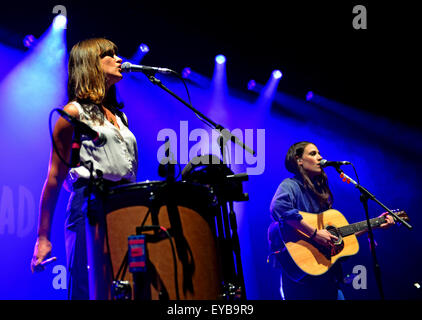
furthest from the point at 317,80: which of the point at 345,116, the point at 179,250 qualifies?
the point at 179,250

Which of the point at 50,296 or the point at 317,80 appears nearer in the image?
the point at 50,296

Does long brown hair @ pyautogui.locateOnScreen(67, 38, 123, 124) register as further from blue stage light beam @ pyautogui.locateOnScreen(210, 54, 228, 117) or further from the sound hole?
blue stage light beam @ pyautogui.locateOnScreen(210, 54, 228, 117)

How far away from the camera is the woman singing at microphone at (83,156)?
205 cm

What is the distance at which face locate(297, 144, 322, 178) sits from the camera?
16.7ft

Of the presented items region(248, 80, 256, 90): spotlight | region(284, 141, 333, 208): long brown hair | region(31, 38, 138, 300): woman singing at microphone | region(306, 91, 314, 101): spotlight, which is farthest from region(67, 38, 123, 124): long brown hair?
region(306, 91, 314, 101): spotlight

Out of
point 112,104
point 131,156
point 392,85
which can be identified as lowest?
point 131,156

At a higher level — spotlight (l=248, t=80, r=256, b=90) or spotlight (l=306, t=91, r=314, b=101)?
spotlight (l=248, t=80, r=256, b=90)

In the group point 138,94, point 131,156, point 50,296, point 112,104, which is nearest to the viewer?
point 131,156

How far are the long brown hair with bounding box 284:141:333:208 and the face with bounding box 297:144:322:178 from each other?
0.13 feet

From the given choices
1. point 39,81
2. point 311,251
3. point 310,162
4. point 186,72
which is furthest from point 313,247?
point 39,81

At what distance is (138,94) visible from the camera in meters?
5.52
